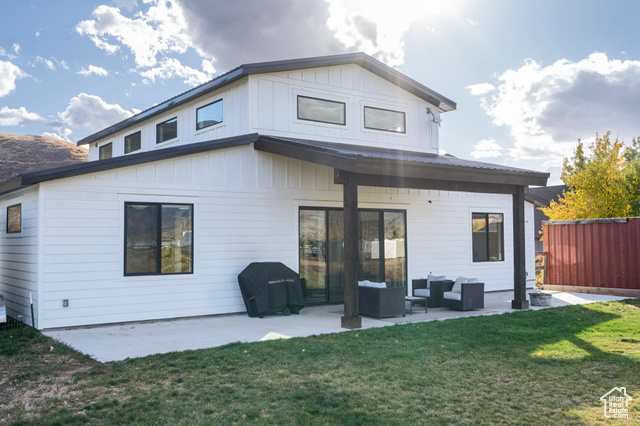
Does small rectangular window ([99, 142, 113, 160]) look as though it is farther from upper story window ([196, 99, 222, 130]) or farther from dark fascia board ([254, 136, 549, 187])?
dark fascia board ([254, 136, 549, 187])

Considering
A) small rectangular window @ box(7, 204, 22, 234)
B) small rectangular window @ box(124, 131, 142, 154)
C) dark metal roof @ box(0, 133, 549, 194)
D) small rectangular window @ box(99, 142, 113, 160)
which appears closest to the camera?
dark metal roof @ box(0, 133, 549, 194)

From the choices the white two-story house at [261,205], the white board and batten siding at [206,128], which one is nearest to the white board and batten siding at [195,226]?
the white two-story house at [261,205]

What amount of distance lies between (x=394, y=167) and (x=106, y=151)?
12132 millimetres

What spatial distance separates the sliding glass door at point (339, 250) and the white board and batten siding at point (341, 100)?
1.84m

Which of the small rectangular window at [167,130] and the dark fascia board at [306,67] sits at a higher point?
the dark fascia board at [306,67]

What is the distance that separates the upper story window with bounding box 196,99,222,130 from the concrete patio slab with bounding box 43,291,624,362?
4541 mm

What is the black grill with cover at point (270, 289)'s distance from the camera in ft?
31.4

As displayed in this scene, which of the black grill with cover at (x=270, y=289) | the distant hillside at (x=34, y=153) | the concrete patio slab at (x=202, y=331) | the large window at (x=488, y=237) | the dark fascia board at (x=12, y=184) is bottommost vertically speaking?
the concrete patio slab at (x=202, y=331)

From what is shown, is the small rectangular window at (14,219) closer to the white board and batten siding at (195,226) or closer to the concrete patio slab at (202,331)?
the white board and batten siding at (195,226)

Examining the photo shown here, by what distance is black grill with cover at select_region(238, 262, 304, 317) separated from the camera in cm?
957

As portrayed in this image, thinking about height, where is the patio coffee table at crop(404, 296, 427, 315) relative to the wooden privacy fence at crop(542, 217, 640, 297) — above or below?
below

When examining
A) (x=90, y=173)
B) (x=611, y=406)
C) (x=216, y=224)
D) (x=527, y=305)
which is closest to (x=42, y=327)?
(x=90, y=173)

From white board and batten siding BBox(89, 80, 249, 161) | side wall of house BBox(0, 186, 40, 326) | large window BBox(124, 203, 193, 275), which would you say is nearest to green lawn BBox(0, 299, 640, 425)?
side wall of house BBox(0, 186, 40, 326)

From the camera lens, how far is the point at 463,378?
527cm
